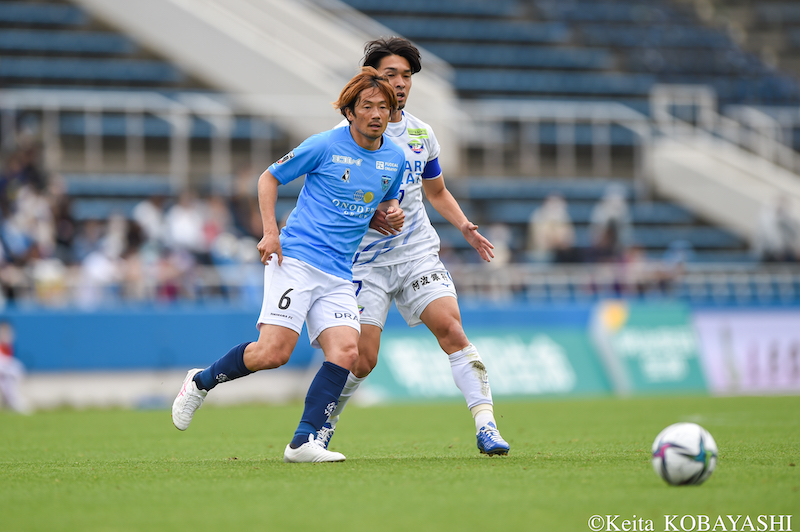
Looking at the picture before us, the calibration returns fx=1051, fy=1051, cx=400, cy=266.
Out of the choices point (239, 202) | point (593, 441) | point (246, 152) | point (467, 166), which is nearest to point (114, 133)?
point (246, 152)

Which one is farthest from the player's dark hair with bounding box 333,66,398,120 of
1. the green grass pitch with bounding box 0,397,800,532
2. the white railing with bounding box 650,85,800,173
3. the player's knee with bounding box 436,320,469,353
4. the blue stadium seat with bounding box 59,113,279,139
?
the white railing with bounding box 650,85,800,173

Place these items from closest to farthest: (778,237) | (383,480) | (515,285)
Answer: (383,480) < (515,285) < (778,237)

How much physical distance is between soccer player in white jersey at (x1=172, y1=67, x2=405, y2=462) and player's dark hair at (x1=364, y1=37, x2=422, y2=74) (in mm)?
483

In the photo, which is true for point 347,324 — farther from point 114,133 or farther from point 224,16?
point 224,16

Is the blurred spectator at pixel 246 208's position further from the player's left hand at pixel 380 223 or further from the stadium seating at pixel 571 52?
the player's left hand at pixel 380 223

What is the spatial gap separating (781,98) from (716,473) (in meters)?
22.2

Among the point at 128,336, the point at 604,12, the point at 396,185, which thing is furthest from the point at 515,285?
the point at 604,12

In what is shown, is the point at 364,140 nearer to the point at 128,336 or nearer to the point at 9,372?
the point at 128,336

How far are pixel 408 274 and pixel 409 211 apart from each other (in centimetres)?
43

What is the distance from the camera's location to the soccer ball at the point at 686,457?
5.05m

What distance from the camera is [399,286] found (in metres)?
7.11

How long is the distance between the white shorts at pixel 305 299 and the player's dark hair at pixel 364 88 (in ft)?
3.33

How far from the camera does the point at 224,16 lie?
2288 centimetres

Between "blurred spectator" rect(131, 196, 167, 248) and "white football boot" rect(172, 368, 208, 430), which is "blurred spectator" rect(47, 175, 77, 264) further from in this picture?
"white football boot" rect(172, 368, 208, 430)
